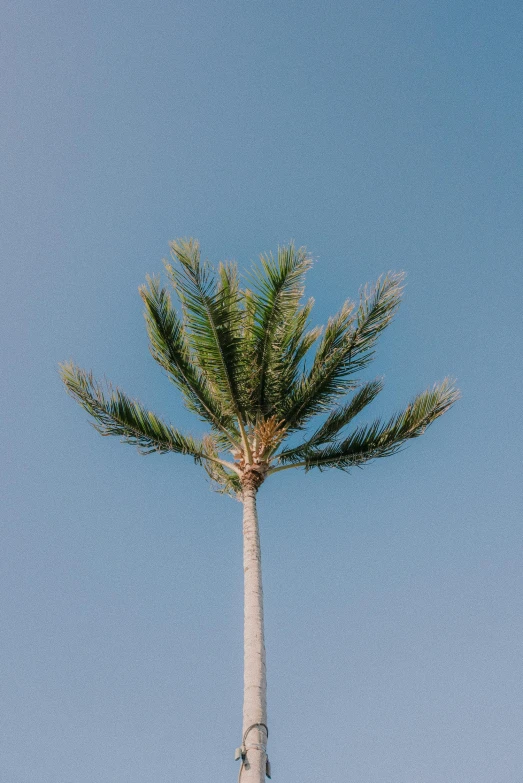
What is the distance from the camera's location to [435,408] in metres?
9.52

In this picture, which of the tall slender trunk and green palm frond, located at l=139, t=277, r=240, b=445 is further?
green palm frond, located at l=139, t=277, r=240, b=445

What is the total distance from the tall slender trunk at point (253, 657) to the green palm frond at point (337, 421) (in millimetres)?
1099

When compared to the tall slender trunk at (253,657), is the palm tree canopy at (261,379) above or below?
above

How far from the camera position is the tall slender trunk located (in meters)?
6.69

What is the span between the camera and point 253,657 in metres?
7.55

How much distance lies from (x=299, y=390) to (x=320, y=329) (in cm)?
133

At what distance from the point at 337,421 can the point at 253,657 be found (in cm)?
385

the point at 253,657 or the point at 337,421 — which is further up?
the point at 337,421

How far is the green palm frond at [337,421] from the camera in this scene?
1005cm

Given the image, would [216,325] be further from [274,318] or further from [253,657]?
[253,657]

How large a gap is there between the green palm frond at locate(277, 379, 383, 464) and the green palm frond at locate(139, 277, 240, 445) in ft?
3.34

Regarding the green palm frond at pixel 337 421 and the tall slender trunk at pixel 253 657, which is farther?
the green palm frond at pixel 337 421

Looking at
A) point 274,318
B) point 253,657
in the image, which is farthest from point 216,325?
point 253,657

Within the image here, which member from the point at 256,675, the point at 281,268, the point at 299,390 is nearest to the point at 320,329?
the point at 299,390
